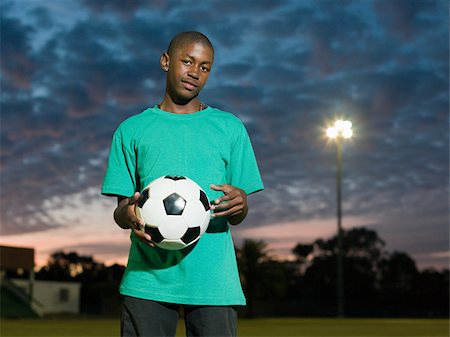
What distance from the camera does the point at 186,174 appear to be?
3.47 meters

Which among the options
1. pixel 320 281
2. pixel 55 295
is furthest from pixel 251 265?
pixel 320 281

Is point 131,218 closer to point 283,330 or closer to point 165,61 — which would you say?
point 165,61

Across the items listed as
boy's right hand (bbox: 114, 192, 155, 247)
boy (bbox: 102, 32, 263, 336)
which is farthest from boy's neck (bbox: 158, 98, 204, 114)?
boy's right hand (bbox: 114, 192, 155, 247)

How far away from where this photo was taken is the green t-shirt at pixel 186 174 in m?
3.30

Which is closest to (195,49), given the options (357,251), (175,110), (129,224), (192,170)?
(175,110)

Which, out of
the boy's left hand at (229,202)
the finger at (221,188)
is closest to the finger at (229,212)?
the boy's left hand at (229,202)

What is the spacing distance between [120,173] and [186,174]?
1.25ft

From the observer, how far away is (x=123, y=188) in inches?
141

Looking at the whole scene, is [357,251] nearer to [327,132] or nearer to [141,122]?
[327,132]

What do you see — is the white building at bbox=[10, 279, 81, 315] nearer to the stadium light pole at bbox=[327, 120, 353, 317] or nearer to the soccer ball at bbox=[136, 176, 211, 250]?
the stadium light pole at bbox=[327, 120, 353, 317]

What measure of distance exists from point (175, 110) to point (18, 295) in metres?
45.2

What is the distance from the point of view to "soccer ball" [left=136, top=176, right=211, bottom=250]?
333 cm

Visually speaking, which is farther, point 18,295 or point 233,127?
point 18,295

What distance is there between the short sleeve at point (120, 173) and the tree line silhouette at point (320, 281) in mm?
47317
